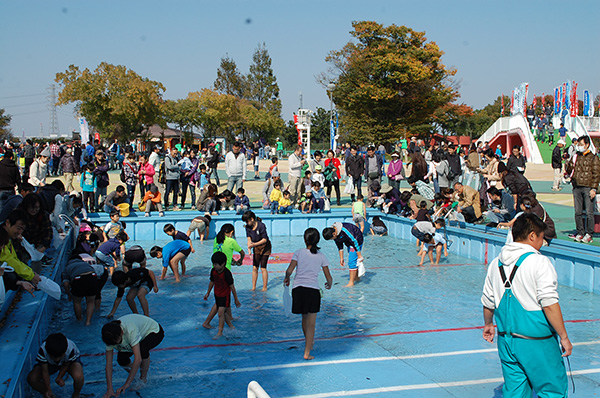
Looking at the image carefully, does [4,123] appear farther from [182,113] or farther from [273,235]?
[273,235]

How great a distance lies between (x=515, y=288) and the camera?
13.4 ft

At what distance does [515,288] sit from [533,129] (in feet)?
131

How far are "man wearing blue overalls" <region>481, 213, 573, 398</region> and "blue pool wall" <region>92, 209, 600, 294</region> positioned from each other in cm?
678

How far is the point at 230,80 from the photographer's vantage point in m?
80.2

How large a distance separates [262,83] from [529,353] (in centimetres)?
7742

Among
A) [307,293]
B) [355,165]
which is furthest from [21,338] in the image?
[355,165]

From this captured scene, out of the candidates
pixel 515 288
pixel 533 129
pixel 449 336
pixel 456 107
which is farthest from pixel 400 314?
pixel 456 107

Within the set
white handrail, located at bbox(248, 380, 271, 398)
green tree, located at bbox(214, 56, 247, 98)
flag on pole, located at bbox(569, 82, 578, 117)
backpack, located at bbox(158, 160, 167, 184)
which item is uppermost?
green tree, located at bbox(214, 56, 247, 98)

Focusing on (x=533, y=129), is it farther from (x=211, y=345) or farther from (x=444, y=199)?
(x=211, y=345)

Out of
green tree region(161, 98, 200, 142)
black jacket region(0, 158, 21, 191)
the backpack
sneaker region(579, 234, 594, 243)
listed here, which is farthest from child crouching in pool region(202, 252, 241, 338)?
green tree region(161, 98, 200, 142)

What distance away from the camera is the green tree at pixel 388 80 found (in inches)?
1667

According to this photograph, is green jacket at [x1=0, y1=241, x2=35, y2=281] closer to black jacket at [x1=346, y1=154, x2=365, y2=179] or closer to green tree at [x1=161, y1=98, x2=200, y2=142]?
black jacket at [x1=346, y1=154, x2=365, y2=179]

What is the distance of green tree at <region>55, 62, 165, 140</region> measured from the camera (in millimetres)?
36281

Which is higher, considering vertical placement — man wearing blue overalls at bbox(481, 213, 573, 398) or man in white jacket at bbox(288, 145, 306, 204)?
man in white jacket at bbox(288, 145, 306, 204)
